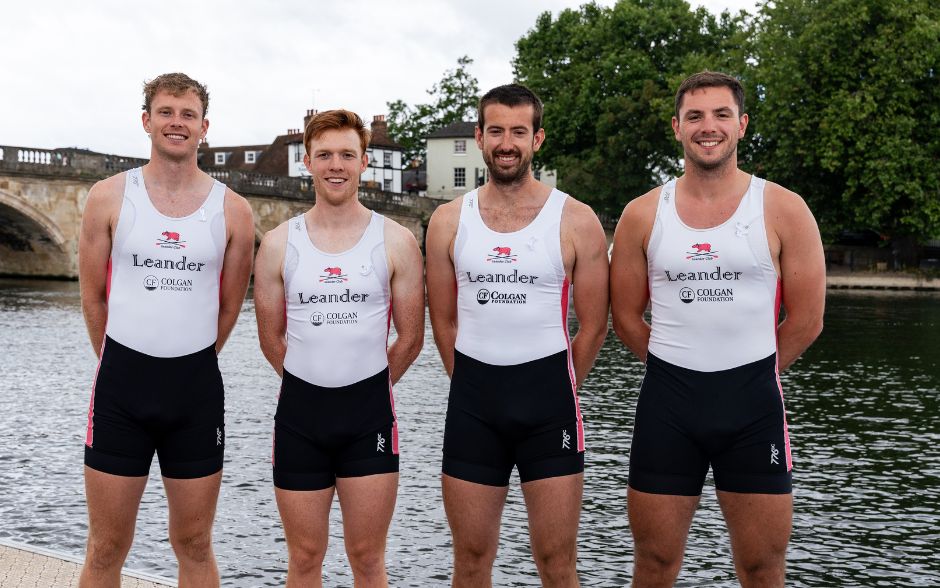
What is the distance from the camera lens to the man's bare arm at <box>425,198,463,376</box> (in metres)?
5.38

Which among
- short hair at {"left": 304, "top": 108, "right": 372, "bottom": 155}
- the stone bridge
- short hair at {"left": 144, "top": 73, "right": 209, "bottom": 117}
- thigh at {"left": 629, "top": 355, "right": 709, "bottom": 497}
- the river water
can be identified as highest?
the stone bridge

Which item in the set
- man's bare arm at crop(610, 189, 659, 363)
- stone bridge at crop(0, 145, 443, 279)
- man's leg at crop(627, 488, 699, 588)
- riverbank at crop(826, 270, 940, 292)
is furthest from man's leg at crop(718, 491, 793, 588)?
riverbank at crop(826, 270, 940, 292)

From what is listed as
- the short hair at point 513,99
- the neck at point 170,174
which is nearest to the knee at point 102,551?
the neck at point 170,174

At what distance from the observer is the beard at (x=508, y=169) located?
5.21 m

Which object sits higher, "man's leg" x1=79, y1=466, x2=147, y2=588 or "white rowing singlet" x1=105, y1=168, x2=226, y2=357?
"white rowing singlet" x1=105, y1=168, x2=226, y2=357

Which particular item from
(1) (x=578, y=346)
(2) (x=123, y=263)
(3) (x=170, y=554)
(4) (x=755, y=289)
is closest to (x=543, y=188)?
(1) (x=578, y=346)

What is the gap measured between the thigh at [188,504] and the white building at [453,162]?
248 feet

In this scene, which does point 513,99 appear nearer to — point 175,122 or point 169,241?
point 175,122

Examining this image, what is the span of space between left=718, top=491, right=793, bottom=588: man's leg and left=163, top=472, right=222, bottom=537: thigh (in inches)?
99.0

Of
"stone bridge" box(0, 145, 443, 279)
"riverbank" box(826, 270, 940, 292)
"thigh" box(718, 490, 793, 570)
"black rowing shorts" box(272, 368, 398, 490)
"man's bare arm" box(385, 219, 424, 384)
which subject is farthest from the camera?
"riverbank" box(826, 270, 940, 292)

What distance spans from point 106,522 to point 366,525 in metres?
1.25

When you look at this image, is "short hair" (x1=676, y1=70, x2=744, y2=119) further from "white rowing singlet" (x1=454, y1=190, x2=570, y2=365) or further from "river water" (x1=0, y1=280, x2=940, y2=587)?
"river water" (x1=0, y1=280, x2=940, y2=587)

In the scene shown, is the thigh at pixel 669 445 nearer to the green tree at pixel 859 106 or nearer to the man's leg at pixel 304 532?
the man's leg at pixel 304 532

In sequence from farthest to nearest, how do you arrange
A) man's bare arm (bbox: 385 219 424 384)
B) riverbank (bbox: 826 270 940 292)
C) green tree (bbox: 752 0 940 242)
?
riverbank (bbox: 826 270 940 292), green tree (bbox: 752 0 940 242), man's bare arm (bbox: 385 219 424 384)
